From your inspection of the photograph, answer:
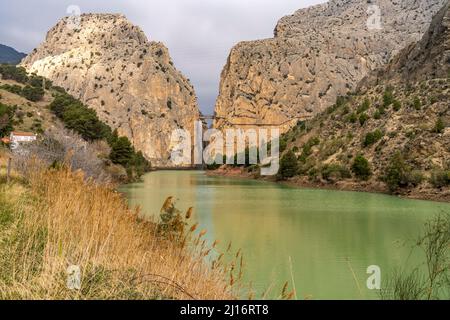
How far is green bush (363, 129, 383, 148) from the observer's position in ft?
179

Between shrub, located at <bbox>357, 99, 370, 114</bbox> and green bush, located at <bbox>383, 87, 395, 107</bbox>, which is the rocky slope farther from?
shrub, located at <bbox>357, 99, 370, 114</bbox>

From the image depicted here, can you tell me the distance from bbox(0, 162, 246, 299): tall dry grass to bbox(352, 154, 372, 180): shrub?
45.1m

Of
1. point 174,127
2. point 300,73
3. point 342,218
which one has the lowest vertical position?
point 342,218

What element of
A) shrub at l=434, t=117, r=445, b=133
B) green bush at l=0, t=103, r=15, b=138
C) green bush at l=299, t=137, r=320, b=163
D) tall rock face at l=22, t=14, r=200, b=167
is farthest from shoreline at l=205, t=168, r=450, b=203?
tall rock face at l=22, t=14, r=200, b=167

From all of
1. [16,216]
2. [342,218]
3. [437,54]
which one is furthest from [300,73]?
[16,216]

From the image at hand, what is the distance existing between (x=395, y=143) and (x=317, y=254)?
39762mm

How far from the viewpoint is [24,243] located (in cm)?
581

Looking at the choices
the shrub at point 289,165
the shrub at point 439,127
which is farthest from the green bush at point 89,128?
the shrub at point 439,127

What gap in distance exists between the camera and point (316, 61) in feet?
454

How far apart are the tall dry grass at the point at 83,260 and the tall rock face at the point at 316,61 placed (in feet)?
433

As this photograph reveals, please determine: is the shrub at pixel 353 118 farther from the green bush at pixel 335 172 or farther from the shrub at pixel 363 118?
the green bush at pixel 335 172

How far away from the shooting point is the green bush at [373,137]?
54594mm

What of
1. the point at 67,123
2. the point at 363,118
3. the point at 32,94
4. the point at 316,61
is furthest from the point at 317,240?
the point at 316,61
